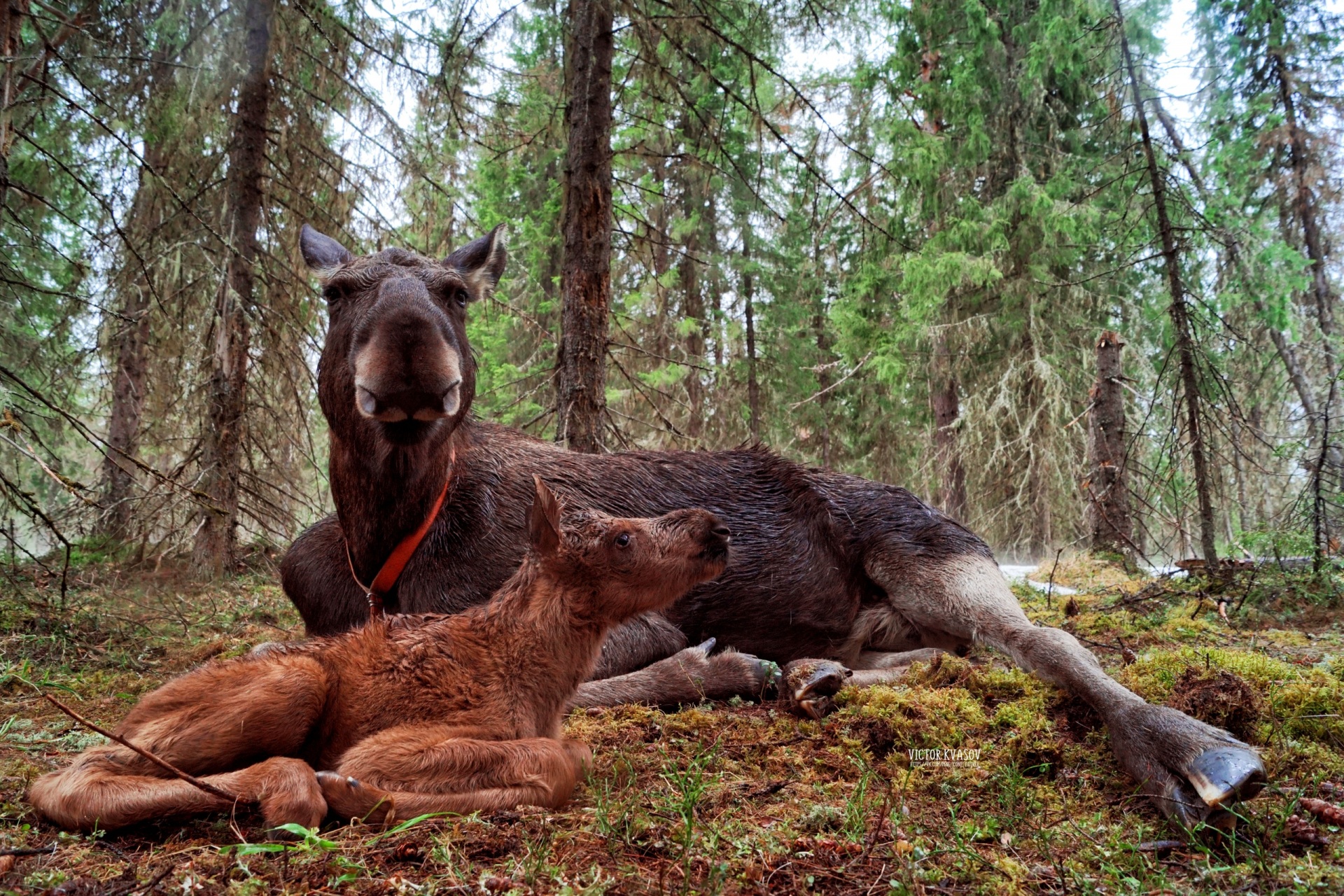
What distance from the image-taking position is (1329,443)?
24.8 ft

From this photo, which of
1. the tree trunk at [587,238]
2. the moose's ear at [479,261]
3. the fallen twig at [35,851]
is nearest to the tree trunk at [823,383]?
the tree trunk at [587,238]

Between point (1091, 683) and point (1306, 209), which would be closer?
point (1091, 683)

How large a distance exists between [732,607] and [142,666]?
399 centimetres

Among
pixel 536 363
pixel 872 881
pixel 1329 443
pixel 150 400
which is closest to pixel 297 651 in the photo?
pixel 872 881

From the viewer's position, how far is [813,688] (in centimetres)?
461

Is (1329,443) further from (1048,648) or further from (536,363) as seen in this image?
(536,363)

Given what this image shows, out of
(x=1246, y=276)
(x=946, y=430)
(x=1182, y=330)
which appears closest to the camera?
(x=1182, y=330)

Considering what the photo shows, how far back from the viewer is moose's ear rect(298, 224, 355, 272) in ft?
16.2

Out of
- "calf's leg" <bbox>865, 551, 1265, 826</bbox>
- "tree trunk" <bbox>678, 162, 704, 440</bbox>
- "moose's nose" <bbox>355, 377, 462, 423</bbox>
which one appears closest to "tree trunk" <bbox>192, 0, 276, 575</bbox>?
"moose's nose" <bbox>355, 377, 462, 423</bbox>

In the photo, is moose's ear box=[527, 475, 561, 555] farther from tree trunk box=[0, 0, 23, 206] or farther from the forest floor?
tree trunk box=[0, 0, 23, 206]

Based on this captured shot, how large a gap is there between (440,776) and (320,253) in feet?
10.4

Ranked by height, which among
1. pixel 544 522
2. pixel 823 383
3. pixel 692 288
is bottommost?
pixel 544 522

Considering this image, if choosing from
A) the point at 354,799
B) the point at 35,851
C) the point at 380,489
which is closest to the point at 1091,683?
the point at 354,799

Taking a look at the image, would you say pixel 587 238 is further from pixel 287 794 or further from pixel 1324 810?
pixel 1324 810
